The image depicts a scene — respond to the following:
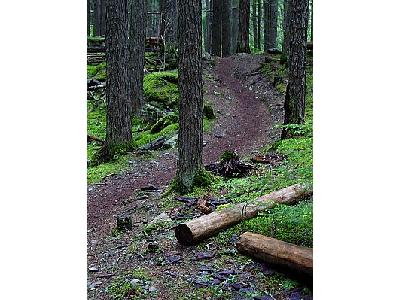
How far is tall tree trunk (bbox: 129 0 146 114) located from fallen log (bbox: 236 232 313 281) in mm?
4027

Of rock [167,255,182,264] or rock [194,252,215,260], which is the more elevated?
rock [194,252,215,260]

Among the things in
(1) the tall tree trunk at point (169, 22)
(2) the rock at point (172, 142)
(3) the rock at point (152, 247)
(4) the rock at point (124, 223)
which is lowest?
(3) the rock at point (152, 247)

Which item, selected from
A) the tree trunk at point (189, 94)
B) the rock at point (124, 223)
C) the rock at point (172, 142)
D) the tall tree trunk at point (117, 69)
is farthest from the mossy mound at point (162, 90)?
the rock at point (124, 223)

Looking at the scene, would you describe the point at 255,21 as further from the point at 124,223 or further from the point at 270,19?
the point at 124,223

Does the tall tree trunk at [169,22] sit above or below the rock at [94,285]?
above

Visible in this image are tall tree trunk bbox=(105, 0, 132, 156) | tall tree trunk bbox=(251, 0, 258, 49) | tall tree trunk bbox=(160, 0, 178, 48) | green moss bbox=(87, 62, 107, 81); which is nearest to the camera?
tall tree trunk bbox=(105, 0, 132, 156)

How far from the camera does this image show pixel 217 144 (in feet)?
13.7

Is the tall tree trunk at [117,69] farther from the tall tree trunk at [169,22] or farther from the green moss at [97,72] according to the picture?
the tall tree trunk at [169,22]

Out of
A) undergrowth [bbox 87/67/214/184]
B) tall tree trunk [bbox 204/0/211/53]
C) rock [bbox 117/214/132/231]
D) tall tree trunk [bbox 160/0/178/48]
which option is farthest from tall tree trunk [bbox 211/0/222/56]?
rock [bbox 117/214/132/231]

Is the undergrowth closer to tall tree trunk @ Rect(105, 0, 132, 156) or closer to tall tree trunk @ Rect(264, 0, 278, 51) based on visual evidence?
tall tree trunk @ Rect(105, 0, 132, 156)

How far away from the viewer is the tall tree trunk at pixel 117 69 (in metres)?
5.53

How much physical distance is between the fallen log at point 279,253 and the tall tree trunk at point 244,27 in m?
8.25

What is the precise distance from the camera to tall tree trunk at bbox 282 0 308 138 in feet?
12.1
